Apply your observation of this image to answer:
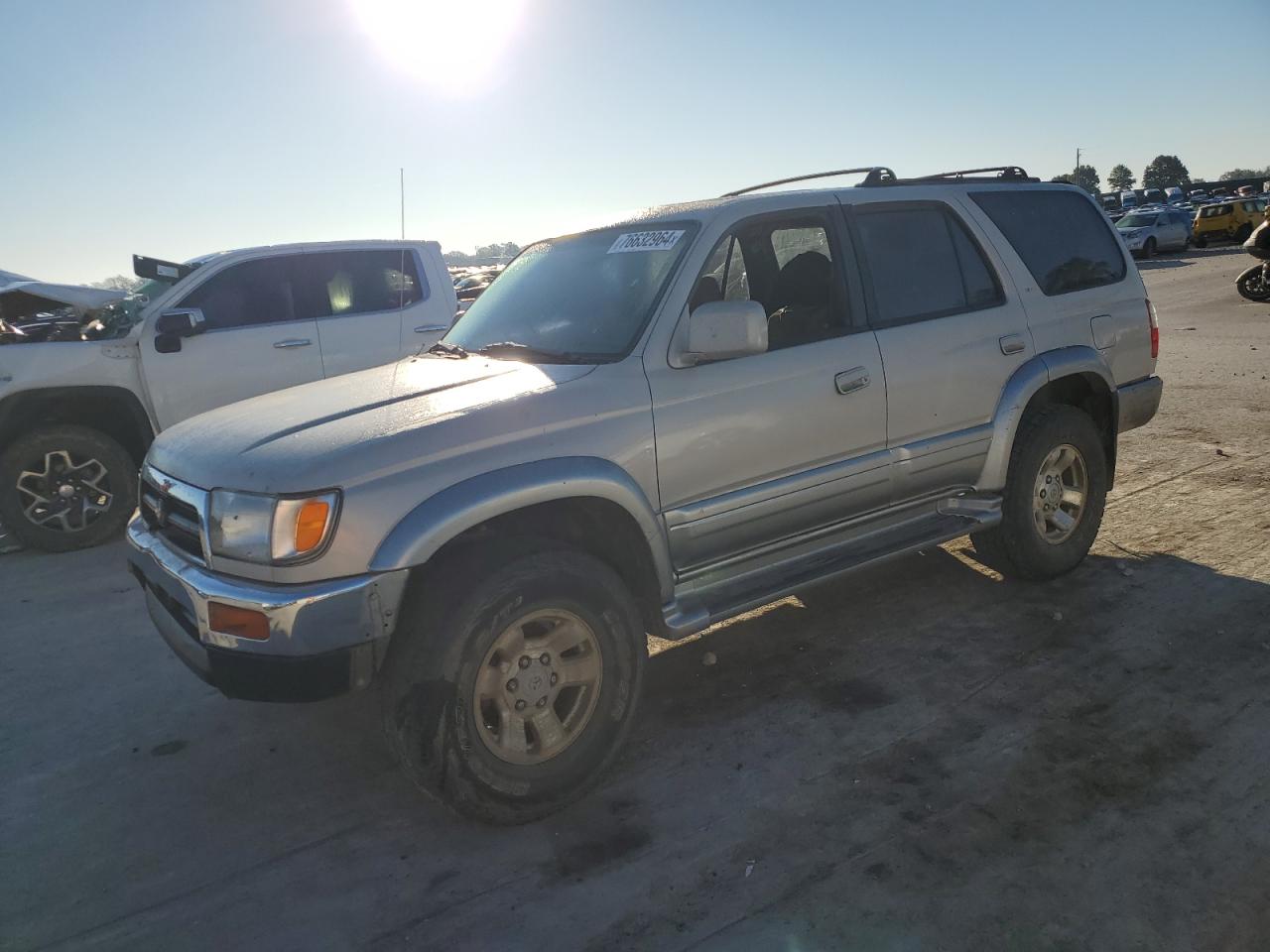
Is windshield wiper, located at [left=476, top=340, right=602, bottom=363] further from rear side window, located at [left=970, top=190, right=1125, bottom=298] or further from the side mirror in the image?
rear side window, located at [left=970, top=190, right=1125, bottom=298]

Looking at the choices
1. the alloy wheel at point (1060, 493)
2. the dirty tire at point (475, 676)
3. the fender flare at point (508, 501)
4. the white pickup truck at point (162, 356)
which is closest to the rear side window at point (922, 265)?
the alloy wheel at point (1060, 493)

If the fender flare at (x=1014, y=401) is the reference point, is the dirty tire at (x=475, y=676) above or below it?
below

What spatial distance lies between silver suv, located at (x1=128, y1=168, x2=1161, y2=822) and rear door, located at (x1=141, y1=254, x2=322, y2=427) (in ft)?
10.7

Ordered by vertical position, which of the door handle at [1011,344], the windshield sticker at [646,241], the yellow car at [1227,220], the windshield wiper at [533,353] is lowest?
the door handle at [1011,344]

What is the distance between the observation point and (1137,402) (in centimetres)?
498

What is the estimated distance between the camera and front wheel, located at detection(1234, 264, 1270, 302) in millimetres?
16500

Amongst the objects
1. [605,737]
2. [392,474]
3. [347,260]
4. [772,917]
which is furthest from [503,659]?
[347,260]

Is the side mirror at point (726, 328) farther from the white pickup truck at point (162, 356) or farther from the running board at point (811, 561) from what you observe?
the white pickup truck at point (162, 356)

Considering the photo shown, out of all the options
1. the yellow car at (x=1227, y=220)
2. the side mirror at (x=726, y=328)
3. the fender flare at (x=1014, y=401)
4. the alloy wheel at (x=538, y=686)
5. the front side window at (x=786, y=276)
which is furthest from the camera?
the yellow car at (x=1227, y=220)

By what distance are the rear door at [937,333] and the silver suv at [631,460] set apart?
0.01 m

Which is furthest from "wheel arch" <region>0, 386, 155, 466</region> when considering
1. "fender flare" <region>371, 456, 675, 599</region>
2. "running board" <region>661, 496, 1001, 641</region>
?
"running board" <region>661, 496, 1001, 641</region>

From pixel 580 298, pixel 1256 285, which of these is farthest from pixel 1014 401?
pixel 1256 285

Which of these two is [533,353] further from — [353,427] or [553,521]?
[353,427]

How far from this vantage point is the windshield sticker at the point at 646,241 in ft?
12.2
